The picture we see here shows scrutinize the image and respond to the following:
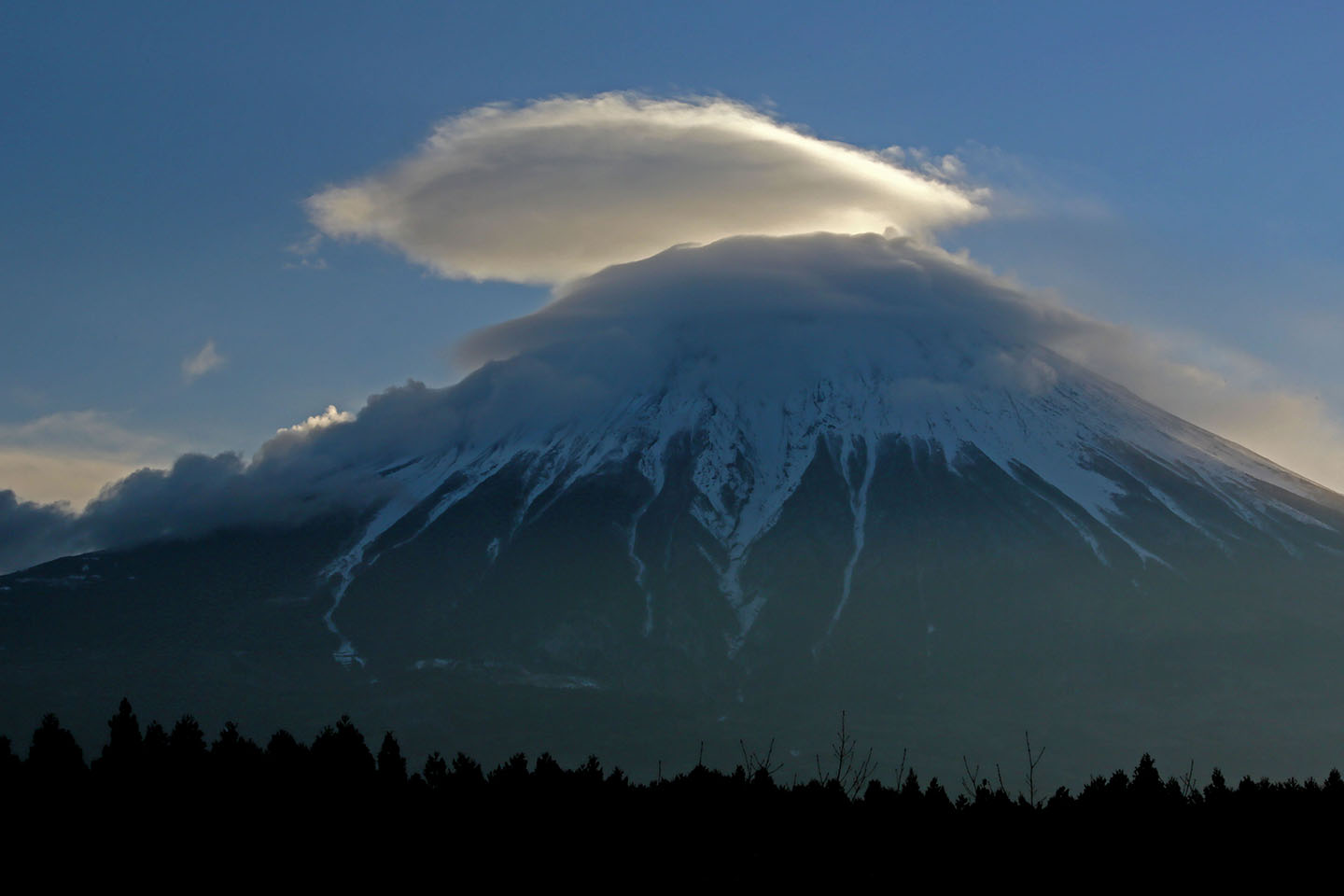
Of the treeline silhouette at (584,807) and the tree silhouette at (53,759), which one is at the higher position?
the tree silhouette at (53,759)

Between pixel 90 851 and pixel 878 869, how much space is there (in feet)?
117

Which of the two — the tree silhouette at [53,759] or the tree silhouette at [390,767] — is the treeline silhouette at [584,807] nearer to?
the tree silhouette at [53,759]

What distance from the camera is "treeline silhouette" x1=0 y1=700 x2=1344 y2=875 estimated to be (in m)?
70.6

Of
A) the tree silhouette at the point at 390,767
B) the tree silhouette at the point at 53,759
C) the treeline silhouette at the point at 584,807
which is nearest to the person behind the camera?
the treeline silhouette at the point at 584,807

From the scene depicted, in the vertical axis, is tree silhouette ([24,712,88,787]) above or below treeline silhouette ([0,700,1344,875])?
A: above

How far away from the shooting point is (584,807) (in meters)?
76.8

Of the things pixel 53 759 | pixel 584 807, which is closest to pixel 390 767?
pixel 584 807

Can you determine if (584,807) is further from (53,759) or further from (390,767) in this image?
(53,759)

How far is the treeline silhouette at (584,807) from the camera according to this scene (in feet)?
232

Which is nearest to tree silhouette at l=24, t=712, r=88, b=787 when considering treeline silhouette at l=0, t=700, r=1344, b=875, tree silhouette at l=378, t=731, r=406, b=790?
treeline silhouette at l=0, t=700, r=1344, b=875

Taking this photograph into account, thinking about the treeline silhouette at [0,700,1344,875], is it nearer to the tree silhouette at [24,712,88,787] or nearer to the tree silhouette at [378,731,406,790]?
the tree silhouette at [24,712,88,787]

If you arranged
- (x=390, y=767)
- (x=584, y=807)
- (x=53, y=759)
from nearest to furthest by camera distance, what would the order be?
(x=584, y=807) → (x=53, y=759) → (x=390, y=767)

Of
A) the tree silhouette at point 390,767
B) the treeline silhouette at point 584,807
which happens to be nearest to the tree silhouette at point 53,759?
the treeline silhouette at point 584,807

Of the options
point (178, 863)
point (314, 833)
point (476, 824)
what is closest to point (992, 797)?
point (476, 824)
